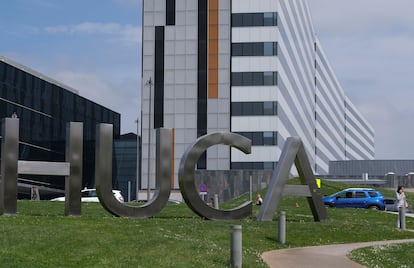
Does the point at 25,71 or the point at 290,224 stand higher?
the point at 25,71

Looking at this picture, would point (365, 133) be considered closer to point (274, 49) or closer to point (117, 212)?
point (274, 49)

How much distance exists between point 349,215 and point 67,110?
185 ft

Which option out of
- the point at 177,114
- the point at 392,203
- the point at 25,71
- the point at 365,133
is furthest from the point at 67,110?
the point at 365,133

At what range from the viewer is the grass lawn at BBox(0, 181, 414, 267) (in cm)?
1430

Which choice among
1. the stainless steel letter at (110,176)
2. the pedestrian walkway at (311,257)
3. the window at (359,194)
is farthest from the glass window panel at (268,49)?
the pedestrian walkway at (311,257)

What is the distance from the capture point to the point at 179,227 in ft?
68.8

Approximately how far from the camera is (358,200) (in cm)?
4847

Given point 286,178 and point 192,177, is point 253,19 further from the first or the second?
point 192,177

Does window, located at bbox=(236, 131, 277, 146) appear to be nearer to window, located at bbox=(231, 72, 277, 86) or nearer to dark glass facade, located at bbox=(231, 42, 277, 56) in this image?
window, located at bbox=(231, 72, 277, 86)

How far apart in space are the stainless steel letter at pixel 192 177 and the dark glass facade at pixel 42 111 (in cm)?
4919

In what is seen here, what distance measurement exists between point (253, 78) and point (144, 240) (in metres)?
59.3

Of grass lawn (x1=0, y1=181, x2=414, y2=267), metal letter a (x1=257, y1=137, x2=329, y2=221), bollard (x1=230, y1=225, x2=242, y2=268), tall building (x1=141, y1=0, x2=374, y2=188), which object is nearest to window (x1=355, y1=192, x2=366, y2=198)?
metal letter a (x1=257, y1=137, x2=329, y2=221)

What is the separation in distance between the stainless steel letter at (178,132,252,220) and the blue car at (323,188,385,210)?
2405 cm

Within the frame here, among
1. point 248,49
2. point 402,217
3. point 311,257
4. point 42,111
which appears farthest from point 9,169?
point 42,111
